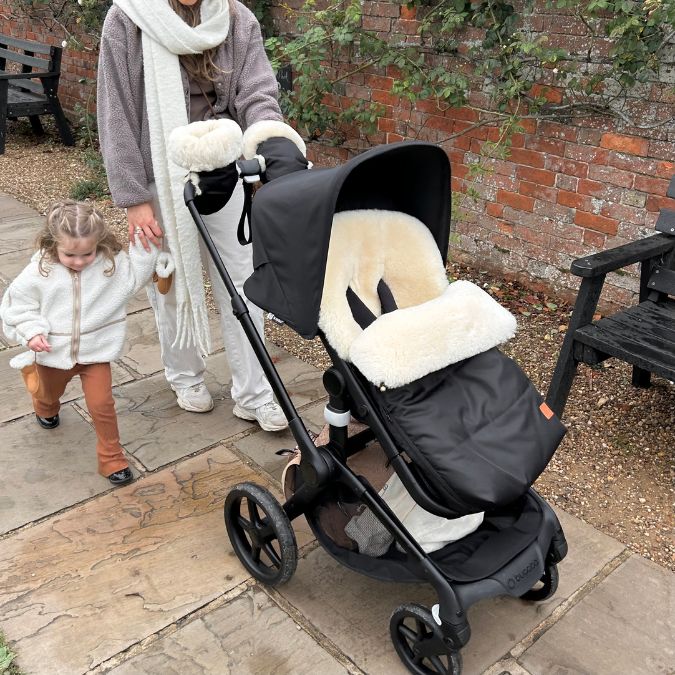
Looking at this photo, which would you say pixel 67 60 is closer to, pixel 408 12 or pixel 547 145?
pixel 408 12

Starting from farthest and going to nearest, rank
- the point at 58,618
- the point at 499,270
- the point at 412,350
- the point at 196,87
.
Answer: the point at 499,270 → the point at 196,87 → the point at 58,618 → the point at 412,350

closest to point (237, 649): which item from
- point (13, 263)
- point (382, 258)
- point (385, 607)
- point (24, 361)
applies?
point (385, 607)

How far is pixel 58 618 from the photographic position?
237 centimetres

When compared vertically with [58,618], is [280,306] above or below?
above

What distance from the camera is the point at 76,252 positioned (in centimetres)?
271

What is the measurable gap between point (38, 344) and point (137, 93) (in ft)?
3.29

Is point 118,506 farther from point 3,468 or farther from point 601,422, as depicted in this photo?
point 601,422

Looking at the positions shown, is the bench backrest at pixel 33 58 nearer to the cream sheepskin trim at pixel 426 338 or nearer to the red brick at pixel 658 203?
the red brick at pixel 658 203

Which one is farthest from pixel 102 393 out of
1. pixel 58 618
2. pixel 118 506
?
pixel 58 618

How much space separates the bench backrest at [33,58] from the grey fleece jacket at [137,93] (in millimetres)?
5800

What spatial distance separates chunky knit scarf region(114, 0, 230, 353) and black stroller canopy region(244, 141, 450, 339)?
2.46 ft

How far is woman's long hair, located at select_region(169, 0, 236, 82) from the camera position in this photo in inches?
106

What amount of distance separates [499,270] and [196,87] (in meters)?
2.47

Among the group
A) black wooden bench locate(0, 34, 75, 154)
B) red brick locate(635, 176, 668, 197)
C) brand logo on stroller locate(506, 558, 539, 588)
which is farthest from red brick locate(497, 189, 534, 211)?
black wooden bench locate(0, 34, 75, 154)
